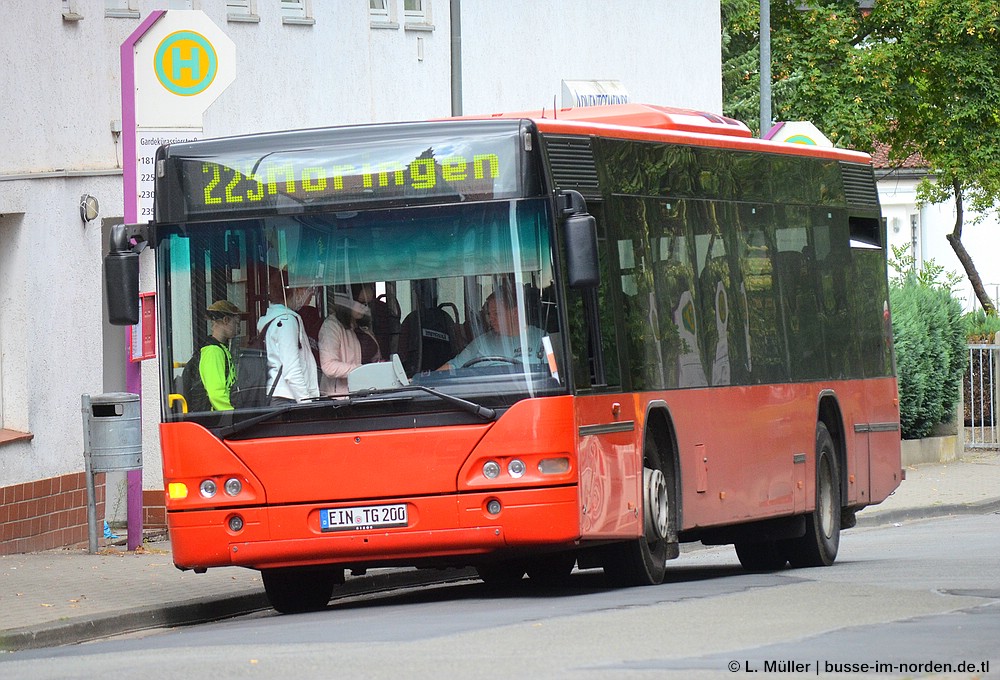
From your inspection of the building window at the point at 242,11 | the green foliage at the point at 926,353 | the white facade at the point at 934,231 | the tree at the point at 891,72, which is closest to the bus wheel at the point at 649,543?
the building window at the point at 242,11

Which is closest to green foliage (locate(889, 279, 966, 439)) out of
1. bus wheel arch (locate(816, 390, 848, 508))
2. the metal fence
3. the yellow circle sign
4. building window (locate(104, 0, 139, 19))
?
the metal fence

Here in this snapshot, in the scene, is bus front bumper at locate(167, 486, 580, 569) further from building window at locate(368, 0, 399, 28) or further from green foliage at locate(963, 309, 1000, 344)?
green foliage at locate(963, 309, 1000, 344)

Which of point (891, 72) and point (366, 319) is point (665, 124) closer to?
point (366, 319)

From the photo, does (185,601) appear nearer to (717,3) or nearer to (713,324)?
(713,324)

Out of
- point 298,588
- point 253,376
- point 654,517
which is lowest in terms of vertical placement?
point 298,588

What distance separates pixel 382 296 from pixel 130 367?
641 centimetres

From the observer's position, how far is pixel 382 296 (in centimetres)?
1199

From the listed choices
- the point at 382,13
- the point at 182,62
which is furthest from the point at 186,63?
the point at 382,13

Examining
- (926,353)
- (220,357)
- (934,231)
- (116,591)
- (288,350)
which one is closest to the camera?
(288,350)

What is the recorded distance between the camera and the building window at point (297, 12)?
2294 cm

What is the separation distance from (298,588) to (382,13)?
41.1 feet

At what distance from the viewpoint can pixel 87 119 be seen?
19.5 metres

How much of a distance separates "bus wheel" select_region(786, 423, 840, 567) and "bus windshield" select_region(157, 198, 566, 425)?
5110 mm

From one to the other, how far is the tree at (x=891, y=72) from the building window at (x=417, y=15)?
1906 centimetres
